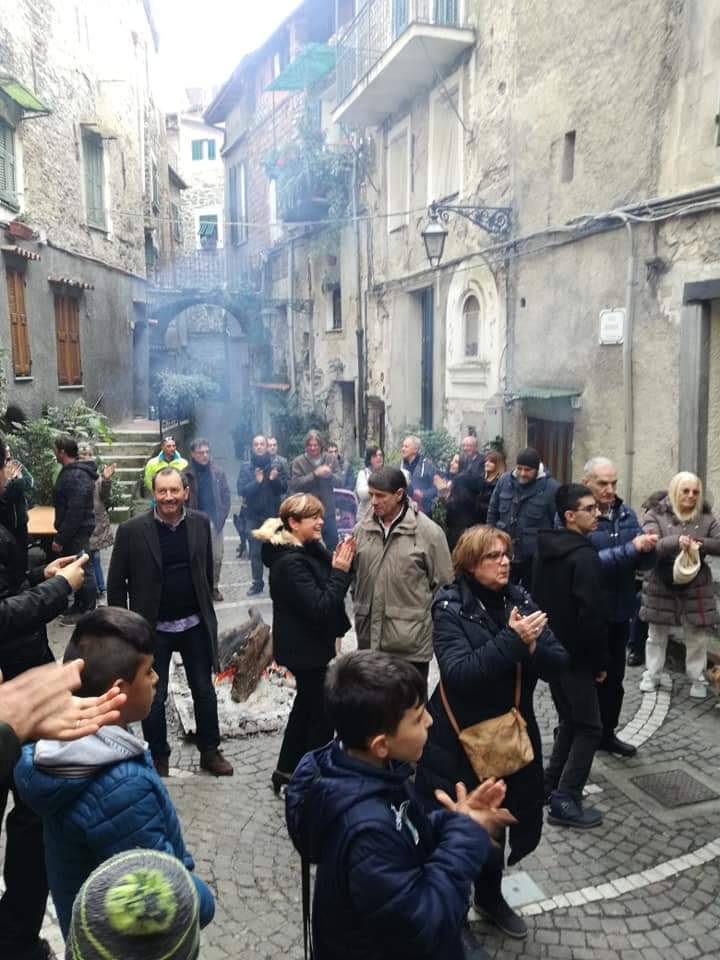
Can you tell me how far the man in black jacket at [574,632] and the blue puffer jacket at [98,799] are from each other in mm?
2479

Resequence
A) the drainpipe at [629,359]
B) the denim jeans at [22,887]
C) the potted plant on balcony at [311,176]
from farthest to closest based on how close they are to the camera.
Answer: the potted plant on balcony at [311,176]
the drainpipe at [629,359]
the denim jeans at [22,887]

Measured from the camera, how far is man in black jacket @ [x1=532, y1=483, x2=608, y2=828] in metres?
4.00

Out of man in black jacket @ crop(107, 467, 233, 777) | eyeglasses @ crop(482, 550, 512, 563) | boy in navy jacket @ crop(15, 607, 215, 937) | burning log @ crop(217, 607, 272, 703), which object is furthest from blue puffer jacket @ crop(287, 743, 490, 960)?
burning log @ crop(217, 607, 272, 703)

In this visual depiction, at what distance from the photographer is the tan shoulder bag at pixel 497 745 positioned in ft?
10.1

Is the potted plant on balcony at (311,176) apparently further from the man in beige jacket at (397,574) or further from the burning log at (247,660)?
the man in beige jacket at (397,574)

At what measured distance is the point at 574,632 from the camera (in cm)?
401

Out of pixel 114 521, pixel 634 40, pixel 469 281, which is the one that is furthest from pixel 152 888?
pixel 114 521

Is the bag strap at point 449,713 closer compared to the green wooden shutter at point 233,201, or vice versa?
the bag strap at point 449,713

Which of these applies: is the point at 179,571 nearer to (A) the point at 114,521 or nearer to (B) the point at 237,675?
(B) the point at 237,675

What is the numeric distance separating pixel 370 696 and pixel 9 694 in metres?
0.92

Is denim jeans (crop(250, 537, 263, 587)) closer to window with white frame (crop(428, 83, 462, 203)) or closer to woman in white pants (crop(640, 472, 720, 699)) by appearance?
woman in white pants (crop(640, 472, 720, 699))

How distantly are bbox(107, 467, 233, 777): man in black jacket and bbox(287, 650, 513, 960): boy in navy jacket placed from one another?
2454mm

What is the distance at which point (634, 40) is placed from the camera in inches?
309

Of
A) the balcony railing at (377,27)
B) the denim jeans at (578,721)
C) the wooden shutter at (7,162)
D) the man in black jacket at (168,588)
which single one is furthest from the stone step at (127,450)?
the denim jeans at (578,721)
